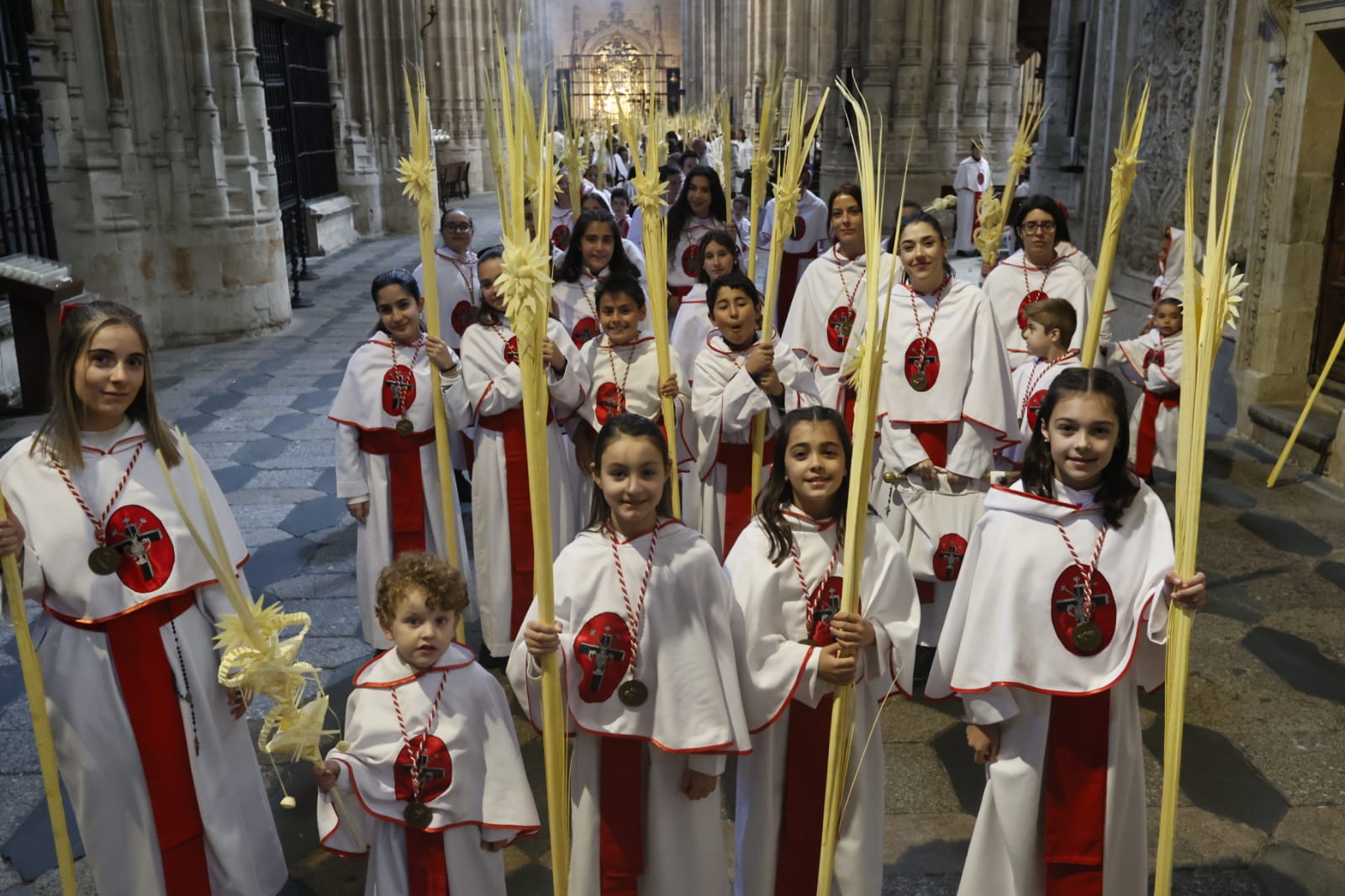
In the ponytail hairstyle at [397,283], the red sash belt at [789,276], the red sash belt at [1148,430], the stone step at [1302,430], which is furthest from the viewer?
the red sash belt at [789,276]

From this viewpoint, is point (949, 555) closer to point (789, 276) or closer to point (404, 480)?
point (404, 480)

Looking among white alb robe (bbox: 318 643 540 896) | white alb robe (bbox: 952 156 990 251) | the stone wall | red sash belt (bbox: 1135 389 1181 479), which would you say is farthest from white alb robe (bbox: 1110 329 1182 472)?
white alb robe (bbox: 952 156 990 251)

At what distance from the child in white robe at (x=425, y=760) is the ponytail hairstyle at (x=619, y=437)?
0.37 m

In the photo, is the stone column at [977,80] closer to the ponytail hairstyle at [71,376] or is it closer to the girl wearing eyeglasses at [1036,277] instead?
the girl wearing eyeglasses at [1036,277]

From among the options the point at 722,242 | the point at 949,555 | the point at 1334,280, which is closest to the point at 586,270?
the point at 722,242

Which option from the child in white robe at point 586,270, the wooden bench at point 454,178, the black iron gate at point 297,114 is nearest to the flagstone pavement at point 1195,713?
the child in white robe at point 586,270

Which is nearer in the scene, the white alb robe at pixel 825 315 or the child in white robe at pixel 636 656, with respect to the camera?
the child in white robe at pixel 636 656

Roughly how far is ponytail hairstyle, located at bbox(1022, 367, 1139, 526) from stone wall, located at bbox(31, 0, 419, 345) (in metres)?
9.13

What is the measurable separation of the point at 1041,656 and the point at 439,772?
1383 mm

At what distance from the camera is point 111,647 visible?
2.83 meters

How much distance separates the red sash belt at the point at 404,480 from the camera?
4480 millimetres

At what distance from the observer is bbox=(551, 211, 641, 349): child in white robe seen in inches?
203

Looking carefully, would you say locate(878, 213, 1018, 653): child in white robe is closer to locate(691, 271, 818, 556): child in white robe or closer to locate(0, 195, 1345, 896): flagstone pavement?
locate(691, 271, 818, 556): child in white robe

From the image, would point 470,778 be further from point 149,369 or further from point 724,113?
point 724,113
